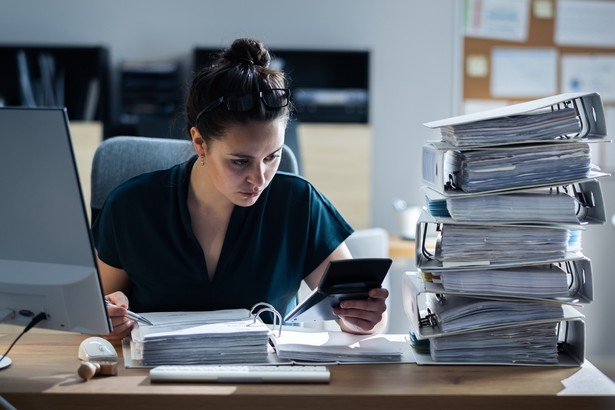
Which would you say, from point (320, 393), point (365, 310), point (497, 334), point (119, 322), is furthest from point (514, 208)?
point (119, 322)

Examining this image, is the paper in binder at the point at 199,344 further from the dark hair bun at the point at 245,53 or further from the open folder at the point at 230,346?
the dark hair bun at the point at 245,53

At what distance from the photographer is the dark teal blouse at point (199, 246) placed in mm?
1708

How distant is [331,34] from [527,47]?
3.08ft

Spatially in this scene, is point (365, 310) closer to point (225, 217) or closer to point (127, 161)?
point (225, 217)

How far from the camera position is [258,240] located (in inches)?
68.8

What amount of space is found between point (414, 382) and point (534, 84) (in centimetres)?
308

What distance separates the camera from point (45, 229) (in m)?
1.22

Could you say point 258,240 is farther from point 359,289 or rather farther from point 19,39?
point 19,39

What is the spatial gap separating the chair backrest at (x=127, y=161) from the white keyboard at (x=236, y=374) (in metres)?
0.72

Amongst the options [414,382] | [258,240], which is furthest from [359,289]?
[258,240]

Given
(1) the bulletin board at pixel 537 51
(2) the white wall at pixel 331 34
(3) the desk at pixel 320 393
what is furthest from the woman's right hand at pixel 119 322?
(1) the bulletin board at pixel 537 51

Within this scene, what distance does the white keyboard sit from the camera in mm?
1263

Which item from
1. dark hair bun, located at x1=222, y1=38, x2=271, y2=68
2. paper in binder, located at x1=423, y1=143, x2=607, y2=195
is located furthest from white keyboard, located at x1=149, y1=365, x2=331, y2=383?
dark hair bun, located at x1=222, y1=38, x2=271, y2=68

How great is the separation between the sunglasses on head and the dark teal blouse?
0.23 m
